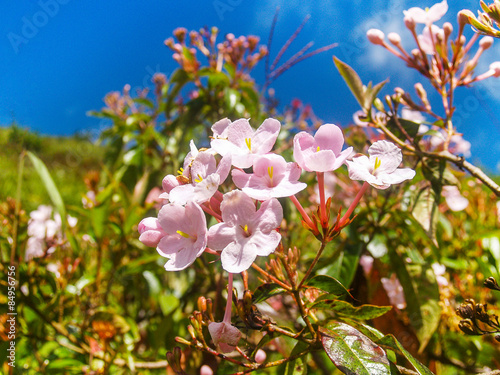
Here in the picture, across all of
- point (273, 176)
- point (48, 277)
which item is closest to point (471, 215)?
point (273, 176)

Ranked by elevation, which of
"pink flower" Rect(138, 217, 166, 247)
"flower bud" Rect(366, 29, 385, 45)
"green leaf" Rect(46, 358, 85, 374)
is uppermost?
"flower bud" Rect(366, 29, 385, 45)

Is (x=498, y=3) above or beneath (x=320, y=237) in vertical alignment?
above

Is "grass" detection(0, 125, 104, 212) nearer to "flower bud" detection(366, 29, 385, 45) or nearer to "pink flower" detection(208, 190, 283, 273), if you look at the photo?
"pink flower" detection(208, 190, 283, 273)

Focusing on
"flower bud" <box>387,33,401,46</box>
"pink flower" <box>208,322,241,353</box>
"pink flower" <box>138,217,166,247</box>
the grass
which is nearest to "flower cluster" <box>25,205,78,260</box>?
the grass

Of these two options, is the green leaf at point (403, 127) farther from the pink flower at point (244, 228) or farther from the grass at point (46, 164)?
the grass at point (46, 164)

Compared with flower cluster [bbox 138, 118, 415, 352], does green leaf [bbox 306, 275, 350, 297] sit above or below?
below

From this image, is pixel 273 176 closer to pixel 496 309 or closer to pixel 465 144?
pixel 496 309

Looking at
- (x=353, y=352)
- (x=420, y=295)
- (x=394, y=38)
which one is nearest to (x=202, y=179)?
(x=353, y=352)
